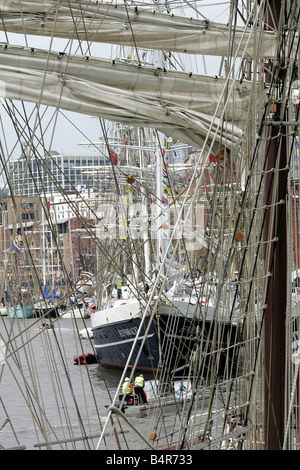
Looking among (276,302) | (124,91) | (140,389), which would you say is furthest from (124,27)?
(140,389)

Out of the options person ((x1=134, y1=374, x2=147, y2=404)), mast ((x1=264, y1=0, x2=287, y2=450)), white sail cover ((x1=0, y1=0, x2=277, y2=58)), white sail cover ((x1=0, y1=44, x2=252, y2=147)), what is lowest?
person ((x1=134, y1=374, x2=147, y2=404))

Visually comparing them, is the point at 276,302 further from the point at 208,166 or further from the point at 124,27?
the point at 124,27

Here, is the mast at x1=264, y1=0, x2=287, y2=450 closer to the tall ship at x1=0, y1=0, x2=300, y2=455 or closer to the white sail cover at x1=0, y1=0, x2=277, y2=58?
the tall ship at x1=0, y1=0, x2=300, y2=455

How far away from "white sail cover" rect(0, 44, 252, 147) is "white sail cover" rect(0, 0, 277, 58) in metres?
1.41

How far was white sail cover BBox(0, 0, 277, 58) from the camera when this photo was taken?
41.0 feet

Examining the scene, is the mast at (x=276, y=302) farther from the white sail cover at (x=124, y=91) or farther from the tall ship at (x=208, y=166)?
the white sail cover at (x=124, y=91)

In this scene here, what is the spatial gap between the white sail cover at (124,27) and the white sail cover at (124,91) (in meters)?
1.41

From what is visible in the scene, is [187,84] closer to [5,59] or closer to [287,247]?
[5,59]

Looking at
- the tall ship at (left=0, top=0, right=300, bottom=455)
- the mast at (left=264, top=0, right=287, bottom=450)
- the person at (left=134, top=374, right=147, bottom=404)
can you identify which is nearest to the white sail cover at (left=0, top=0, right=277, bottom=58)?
the tall ship at (left=0, top=0, right=300, bottom=455)

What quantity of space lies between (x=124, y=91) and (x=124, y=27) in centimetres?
218

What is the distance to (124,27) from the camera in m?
12.6

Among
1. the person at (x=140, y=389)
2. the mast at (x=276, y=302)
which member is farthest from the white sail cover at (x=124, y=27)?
the person at (x=140, y=389)

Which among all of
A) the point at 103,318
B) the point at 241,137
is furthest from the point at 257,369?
the point at 103,318

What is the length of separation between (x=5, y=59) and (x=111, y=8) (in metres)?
2.68
